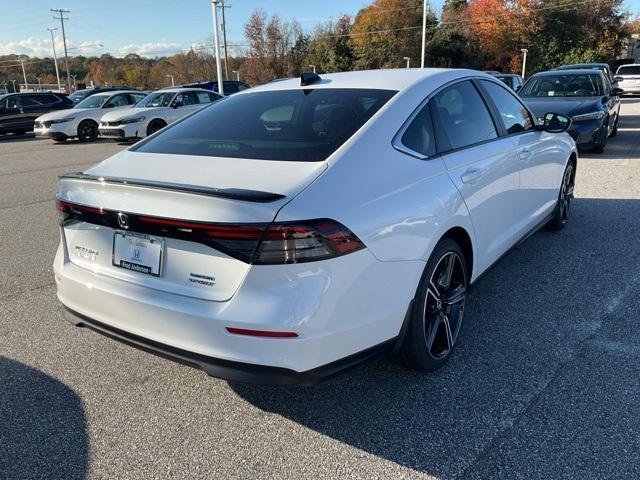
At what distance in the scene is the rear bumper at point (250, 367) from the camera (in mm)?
2236

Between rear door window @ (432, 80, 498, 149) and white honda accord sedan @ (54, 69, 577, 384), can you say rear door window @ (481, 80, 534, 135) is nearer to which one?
rear door window @ (432, 80, 498, 149)

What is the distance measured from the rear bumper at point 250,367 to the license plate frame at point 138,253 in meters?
0.32

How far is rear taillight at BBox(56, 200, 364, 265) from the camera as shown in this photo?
2127 mm

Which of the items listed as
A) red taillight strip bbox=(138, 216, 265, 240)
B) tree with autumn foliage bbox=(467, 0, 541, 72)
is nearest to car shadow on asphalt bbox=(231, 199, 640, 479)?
red taillight strip bbox=(138, 216, 265, 240)

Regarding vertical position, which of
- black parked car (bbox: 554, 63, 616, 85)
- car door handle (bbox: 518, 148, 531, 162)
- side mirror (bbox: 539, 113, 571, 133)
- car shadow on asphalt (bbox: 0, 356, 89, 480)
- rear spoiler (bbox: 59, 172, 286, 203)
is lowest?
car shadow on asphalt (bbox: 0, 356, 89, 480)

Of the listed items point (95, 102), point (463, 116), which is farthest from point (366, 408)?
point (95, 102)

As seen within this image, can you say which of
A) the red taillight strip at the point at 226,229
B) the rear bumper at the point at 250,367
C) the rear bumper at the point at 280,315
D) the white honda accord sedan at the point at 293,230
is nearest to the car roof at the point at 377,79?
the white honda accord sedan at the point at 293,230

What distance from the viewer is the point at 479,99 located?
3854 mm

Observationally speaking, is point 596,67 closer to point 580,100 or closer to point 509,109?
point 580,100

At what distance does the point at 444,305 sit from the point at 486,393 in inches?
21.0

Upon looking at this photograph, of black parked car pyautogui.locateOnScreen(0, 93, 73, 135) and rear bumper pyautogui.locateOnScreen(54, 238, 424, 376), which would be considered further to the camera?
black parked car pyautogui.locateOnScreen(0, 93, 73, 135)

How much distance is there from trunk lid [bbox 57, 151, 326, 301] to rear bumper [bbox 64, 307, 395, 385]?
27cm

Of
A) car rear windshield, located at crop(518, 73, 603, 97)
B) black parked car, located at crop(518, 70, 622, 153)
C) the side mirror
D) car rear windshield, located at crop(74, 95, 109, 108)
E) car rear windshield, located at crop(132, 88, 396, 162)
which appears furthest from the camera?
car rear windshield, located at crop(74, 95, 109, 108)

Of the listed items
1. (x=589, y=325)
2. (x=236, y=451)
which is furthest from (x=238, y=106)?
(x=589, y=325)
